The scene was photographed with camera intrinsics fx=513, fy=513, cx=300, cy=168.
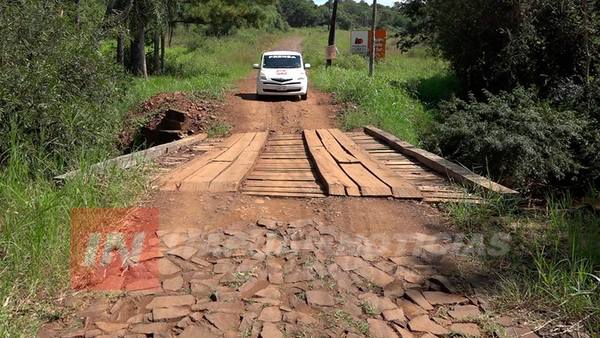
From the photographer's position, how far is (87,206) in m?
4.41

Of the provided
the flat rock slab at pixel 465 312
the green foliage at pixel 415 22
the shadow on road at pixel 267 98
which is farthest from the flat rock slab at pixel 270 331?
the green foliage at pixel 415 22

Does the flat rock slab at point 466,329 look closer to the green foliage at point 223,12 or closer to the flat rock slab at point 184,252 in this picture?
the flat rock slab at point 184,252

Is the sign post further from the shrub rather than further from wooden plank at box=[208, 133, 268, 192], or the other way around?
wooden plank at box=[208, 133, 268, 192]

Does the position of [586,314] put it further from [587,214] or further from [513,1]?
[513,1]

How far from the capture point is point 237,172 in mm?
6328

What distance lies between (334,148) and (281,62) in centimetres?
871

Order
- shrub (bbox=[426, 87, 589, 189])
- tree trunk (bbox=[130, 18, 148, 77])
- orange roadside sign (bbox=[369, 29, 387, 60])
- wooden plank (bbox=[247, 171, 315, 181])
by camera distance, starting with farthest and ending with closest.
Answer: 1. orange roadside sign (bbox=[369, 29, 387, 60])
2. tree trunk (bbox=[130, 18, 148, 77])
3. shrub (bbox=[426, 87, 589, 189])
4. wooden plank (bbox=[247, 171, 315, 181])

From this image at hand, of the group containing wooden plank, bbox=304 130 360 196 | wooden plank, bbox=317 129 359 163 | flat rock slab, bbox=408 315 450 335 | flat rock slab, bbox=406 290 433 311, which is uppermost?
wooden plank, bbox=317 129 359 163

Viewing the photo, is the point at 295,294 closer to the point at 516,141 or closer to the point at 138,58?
the point at 516,141

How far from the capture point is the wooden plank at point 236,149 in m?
7.39

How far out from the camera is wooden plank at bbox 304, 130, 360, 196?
5.54 m

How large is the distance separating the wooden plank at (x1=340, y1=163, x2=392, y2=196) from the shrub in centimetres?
290

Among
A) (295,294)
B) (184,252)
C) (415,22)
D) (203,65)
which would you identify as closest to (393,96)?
(415,22)

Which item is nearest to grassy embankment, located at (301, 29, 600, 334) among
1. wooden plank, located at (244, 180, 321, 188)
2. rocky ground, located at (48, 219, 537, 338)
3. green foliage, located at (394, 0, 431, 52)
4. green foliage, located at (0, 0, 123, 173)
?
rocky ground, located at (48, 219, 537, 338)
